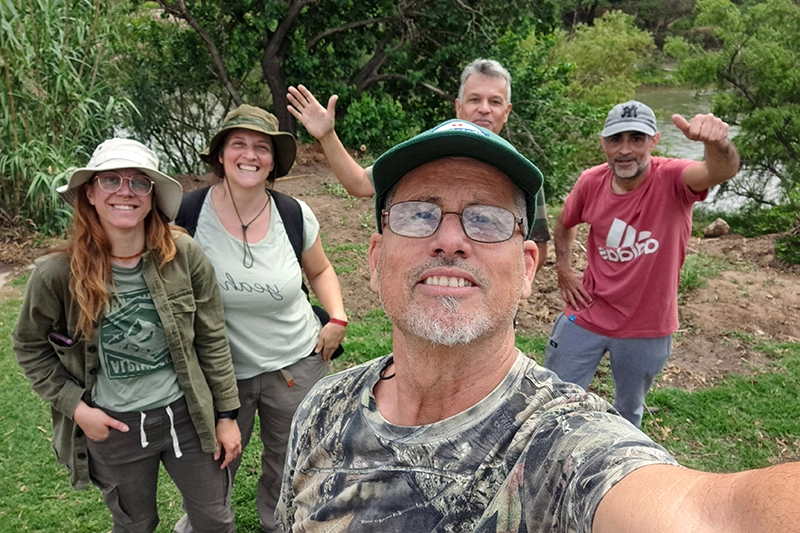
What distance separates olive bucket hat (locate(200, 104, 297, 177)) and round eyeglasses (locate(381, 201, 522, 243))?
50.4 inches

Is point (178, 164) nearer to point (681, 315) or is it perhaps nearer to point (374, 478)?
point (681, 315)

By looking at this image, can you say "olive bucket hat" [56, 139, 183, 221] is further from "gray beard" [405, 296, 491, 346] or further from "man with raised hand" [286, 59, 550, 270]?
"gray beard" [405, 296, 491, 346]

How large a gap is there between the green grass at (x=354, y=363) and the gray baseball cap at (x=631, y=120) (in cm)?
199

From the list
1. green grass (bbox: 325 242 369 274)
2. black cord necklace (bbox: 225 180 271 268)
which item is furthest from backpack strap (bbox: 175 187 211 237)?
green grass (bbox: 325 242 369 274)

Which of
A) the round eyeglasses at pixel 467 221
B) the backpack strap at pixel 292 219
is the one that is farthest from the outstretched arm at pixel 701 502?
the backpack strap at pixel 292 219

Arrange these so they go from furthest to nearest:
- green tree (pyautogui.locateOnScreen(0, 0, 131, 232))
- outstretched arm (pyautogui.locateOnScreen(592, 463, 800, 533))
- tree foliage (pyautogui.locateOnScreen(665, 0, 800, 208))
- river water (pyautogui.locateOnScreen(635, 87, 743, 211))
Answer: river water (pyautogui.locateOnScreen(635, 87, 743, 211))
tree foliage (pyautogui.locateOnScreen(665, 0, 800, 208))
green tree (pyautogui.locateOnScreen(0, 0, 131, 232))
outstretched arm (pyautogui.locateOnScreen(592, 463, 800, 533))

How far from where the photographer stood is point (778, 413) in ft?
13.2

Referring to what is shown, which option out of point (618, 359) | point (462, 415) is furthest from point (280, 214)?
point (618, 359)

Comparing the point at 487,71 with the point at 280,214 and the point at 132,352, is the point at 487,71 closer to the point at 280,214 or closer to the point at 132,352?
the point at 280,214

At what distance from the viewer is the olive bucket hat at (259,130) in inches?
96.5

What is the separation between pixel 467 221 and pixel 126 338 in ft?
4.46

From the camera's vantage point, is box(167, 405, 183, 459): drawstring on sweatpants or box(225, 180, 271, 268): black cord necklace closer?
box(167, 405, 183, 459): drawstring on sweatpants

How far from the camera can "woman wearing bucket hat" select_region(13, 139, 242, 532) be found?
200cm

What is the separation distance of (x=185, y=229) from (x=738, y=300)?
226 inches
